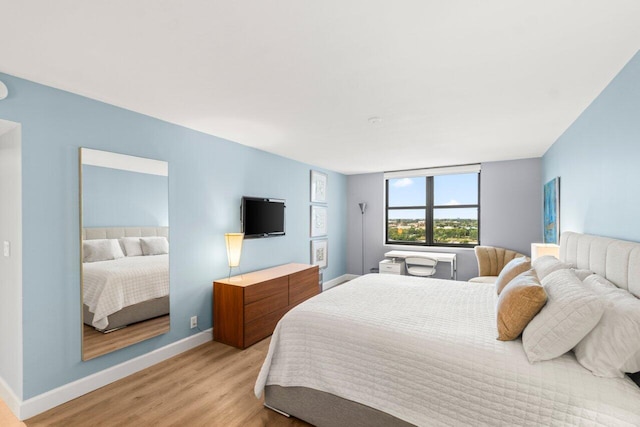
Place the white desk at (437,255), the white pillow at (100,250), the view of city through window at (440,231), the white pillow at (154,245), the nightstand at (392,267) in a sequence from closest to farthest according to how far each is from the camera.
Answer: the white pillow at (100,250) → the white pillow at (154,245) → the white desk at (437,255) → the nightstand at (392,267) → the view of city through window at (440,231)

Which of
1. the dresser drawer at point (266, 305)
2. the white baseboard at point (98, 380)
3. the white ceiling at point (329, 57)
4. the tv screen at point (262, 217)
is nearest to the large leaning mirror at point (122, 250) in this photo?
the white baseboard at point (98, 380)

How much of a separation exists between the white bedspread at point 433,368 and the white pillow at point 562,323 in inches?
2.5

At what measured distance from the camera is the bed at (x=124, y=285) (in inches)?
94.4

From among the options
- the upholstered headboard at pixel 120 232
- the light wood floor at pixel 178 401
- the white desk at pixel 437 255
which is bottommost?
the light wood floor at pixel 178 401

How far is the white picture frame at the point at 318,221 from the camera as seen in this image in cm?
524

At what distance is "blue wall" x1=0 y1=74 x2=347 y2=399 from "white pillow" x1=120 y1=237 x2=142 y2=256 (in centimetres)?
34

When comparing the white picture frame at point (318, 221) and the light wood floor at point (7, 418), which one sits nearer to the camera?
the light wood floor at point (7, 418)

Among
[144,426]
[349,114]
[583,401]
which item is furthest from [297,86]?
[144,426]

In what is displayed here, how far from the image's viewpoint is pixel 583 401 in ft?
4.08

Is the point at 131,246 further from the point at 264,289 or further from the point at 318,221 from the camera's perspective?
the point at 318,221

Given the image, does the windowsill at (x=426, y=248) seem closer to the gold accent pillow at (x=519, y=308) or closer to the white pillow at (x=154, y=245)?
the gold accent pillow at (x=519, y=308)

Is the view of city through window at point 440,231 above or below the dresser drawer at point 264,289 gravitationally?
above

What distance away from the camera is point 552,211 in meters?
3.62

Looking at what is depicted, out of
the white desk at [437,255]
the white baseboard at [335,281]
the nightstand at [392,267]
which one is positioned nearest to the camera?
the white desk at [437,255]
